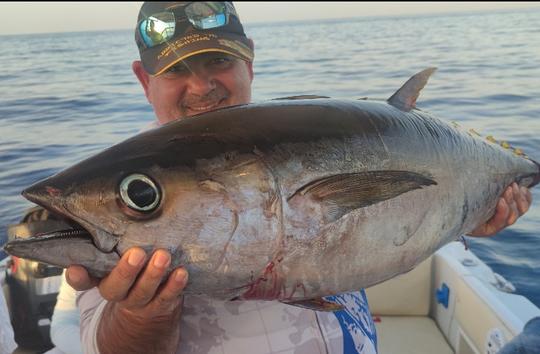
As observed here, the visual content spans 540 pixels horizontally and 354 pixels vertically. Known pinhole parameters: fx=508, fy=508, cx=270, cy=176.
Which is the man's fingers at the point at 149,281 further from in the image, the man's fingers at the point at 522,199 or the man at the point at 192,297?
the man's fingers at the point at 522,199

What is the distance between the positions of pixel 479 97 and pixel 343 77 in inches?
132

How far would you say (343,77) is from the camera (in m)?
9.42

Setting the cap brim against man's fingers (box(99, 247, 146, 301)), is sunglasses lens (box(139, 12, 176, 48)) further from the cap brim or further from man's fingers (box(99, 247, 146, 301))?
man's fingers (box(99, 247, 146, 301))

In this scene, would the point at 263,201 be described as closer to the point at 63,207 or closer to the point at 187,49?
the point at 63,207

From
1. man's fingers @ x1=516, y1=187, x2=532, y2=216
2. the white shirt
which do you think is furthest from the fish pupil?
man's fingers @ x1=516, y1=187, x2=532, y2=216

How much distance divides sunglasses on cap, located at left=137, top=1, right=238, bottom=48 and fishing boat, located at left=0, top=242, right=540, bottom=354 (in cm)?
170

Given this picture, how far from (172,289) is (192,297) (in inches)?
25.9

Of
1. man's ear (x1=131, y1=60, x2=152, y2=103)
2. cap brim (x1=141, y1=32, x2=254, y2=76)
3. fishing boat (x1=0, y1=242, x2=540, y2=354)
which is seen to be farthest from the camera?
fishing boat (x1=0, y1=242, x2=540, y2=354)

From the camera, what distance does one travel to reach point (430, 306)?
3.90 meters

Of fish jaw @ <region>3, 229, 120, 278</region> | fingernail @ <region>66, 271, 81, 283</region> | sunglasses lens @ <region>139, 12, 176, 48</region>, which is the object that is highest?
sunglasses lens @ <region>139, 12, 176, 48</region>

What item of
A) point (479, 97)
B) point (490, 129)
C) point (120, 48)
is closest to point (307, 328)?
point (490, 129)

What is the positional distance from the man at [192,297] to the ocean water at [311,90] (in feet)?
4.31

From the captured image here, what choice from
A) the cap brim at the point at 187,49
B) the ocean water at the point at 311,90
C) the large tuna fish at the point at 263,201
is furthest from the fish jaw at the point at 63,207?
the ocean water at the point at 311,90

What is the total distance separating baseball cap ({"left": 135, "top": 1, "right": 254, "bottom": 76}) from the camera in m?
2.05
